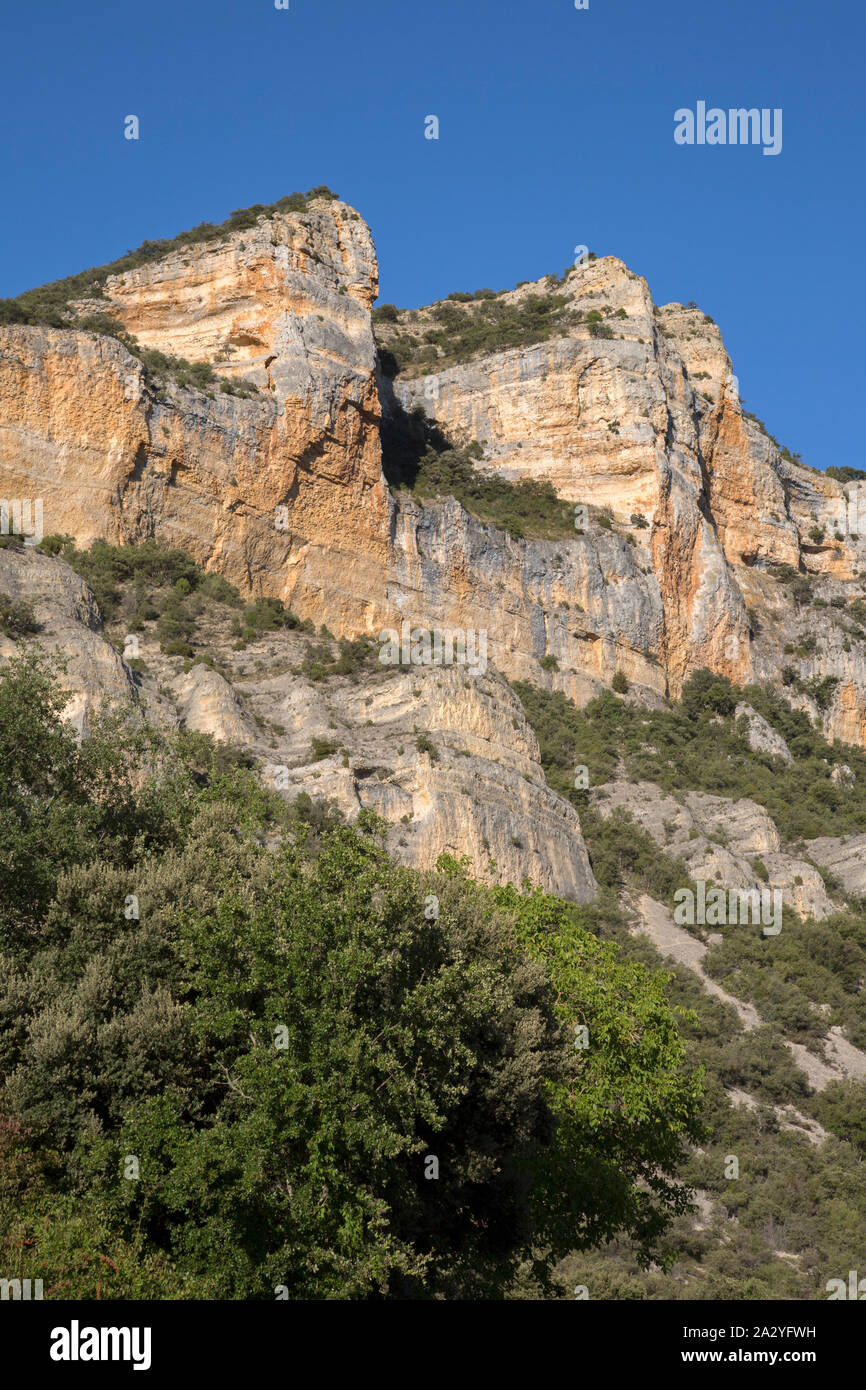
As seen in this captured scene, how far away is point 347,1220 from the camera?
1522 centimetres

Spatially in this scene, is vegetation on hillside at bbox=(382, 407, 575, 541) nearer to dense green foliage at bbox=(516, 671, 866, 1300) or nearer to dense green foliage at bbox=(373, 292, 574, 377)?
dense green foliage at bbox=(373, 292, 574, 377)

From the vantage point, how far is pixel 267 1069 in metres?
15.7

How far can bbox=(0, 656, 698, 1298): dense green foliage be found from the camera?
1541 centimetres

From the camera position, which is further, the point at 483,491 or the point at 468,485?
the point at 483,491

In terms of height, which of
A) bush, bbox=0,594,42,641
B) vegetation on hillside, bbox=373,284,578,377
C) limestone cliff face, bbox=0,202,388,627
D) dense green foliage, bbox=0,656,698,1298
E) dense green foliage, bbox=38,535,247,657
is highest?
vegetation on hillside, bbox=373,284,578,377

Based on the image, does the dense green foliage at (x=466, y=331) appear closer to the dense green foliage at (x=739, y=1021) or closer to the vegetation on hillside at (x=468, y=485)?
the vegetation on hillside at (x=468, y=485)

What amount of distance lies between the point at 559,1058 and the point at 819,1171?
15.3m

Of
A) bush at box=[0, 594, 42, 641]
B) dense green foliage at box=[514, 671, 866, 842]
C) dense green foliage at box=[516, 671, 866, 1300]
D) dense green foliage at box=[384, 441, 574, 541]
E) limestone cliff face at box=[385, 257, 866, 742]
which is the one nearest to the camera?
dense green foliage at box=[516, 671, 866, 1300]

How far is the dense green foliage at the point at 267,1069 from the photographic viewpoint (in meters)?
15.4

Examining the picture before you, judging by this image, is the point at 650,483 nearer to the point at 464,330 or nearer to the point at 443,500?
the point at 443,500

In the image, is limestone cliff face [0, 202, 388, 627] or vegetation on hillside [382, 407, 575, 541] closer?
limestone cliff face [0, 202, 388, 627]

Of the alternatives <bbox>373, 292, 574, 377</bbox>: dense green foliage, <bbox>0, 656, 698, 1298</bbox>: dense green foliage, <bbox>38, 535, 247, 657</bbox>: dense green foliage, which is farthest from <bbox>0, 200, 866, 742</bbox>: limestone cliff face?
<bbox>0, 656, 698, 1298</bbox>: dense green foliage

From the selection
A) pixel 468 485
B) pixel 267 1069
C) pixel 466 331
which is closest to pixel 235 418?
pixel 468 485
